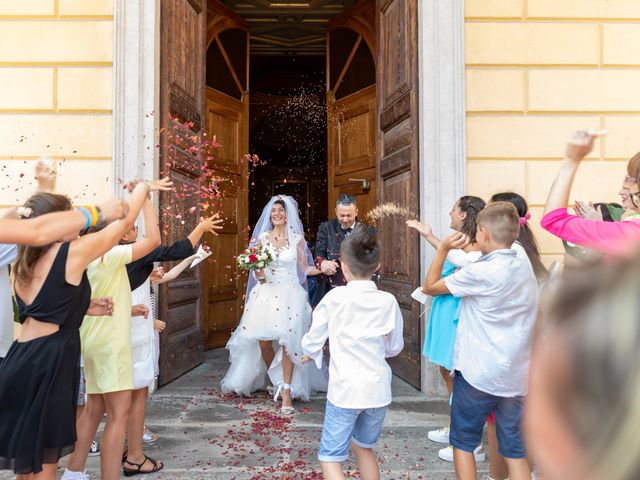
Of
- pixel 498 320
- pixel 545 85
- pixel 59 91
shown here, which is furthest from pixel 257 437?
pixel 545 85

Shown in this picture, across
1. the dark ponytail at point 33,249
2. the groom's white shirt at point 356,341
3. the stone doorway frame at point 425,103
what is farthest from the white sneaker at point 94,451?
the stone doorway frame at point 425,103

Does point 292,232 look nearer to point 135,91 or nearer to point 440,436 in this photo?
point 135,91

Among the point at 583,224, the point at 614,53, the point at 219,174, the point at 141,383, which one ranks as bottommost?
the point at 141,383

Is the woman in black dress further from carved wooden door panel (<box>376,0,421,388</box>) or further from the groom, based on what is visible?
carved wooden door panel (<box>376,0,421,388</box>)

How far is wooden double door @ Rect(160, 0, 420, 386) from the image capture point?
525cm

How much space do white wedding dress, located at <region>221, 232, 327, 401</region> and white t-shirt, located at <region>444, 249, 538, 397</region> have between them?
8.44 ft

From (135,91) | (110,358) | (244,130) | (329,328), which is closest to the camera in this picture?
(329,328)

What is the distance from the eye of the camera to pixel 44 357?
7.57 ft

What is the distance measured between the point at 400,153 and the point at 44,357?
4011 mm

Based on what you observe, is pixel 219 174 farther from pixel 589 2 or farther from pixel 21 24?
pixel 589 2

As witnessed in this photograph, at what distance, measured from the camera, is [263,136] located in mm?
14031

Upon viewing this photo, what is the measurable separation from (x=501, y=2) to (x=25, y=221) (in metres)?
4.83

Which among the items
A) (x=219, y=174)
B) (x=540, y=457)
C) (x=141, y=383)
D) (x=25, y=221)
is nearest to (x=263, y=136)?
(x=219, y=174)

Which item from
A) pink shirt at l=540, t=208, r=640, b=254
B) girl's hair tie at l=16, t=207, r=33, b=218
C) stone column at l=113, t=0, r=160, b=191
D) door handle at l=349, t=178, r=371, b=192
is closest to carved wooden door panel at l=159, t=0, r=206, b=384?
stone column at l=113, t=0, r=160, b=191
